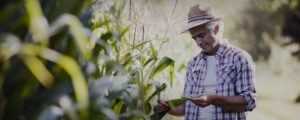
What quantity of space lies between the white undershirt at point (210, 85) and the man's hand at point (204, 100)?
23 centimetres

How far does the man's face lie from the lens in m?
3.36

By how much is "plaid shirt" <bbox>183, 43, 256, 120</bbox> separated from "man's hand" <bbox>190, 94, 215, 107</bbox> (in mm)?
171

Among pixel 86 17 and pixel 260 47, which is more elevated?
pixel 260 47

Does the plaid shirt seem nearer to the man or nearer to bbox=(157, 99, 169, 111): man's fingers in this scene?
the man

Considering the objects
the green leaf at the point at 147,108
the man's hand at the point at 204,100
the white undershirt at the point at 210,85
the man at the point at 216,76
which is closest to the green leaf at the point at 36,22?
the green leaf at the point at 147,108

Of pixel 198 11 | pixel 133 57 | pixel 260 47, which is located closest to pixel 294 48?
pixel 260 47

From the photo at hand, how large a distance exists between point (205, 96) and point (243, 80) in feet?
0.78

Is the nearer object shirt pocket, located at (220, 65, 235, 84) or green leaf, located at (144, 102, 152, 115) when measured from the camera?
green leaf, located at (144, 102, 152, 115)

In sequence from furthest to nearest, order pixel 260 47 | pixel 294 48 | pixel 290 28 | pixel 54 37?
pixel 260 47, pixel 294 48, pixel 290 28, pixel 54 37

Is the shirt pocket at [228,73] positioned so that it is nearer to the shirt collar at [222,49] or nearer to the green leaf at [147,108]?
the shirt collar at [222,49]

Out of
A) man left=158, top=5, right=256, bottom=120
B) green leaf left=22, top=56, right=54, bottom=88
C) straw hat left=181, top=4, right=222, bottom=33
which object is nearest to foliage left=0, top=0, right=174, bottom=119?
green leaf left=22, top=56, right=54, bottom=88

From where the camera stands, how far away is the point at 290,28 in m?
11.8

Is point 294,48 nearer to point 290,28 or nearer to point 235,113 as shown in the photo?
point 290,28

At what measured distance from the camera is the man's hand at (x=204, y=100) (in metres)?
3.07
